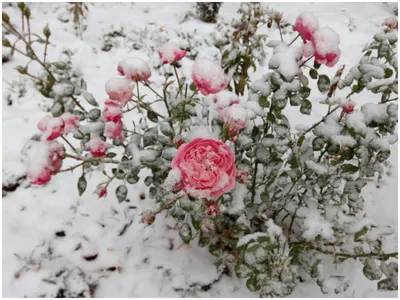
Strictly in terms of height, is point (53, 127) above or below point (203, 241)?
above

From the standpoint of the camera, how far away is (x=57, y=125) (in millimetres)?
1093

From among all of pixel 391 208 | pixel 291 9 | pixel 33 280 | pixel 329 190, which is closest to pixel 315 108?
pixel 391 208

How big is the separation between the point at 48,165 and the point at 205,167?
1.87 ft

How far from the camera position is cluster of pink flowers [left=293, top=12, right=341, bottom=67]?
99cm

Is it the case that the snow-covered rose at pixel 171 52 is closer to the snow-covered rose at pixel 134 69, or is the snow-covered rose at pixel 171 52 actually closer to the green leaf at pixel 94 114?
the snow-covered rose at pixel 134 69

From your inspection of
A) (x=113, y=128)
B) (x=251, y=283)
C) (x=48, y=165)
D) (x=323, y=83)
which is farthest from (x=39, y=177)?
(x=323, y=83)

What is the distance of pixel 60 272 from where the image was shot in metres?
1.63

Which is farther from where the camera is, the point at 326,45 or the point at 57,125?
the point at 57,125

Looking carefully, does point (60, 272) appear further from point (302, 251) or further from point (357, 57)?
point (357, 57)

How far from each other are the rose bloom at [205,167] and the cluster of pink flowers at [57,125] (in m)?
0.43

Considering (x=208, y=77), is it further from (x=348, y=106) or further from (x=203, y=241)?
(x=203, y=241)

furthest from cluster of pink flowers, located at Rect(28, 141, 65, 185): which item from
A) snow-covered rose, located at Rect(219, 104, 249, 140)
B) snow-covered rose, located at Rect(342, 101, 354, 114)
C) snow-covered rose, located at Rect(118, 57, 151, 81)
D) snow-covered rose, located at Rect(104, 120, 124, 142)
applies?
snow-covered rose, located at Rect(342, 101, 354, 114)

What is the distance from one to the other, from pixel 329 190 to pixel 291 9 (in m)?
2.75

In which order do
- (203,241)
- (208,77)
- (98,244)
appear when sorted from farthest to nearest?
1. (98,244)
2. (203,241)
3. (208,77)
